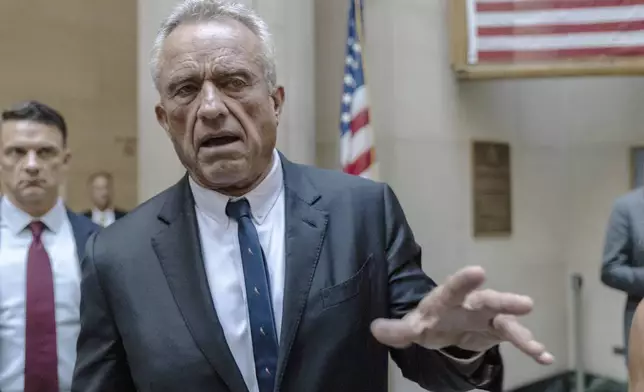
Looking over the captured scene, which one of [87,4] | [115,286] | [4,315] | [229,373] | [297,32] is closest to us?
[229,373]

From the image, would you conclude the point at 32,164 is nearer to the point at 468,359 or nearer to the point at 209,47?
the point at 209,47

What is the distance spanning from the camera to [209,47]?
149 cm

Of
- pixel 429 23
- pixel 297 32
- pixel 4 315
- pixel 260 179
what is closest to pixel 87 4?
pixel 297 32

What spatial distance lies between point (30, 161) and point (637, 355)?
7.32ft

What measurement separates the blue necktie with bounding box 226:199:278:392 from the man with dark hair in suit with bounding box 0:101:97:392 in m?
1.29

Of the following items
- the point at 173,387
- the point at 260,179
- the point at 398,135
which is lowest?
the point at 173,387

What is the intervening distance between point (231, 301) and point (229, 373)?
0.56 ft

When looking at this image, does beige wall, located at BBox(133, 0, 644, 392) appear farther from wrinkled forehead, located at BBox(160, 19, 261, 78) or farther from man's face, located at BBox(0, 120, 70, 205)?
wrinkled forehead, located at BBox(160, 19, 261, 78)

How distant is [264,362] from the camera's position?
4.88 feet

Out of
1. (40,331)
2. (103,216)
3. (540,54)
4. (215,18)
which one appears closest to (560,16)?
(540,54)

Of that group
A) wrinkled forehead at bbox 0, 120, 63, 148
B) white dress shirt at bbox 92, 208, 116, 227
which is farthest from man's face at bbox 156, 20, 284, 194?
white dress shirt at bbox 92, 208, 116, 227

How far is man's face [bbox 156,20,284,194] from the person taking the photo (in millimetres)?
1482

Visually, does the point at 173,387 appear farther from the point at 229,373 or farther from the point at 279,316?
the point at 279,316

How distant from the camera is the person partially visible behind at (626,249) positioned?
383 centimetres
